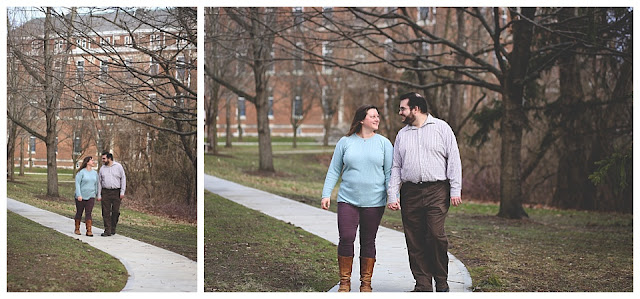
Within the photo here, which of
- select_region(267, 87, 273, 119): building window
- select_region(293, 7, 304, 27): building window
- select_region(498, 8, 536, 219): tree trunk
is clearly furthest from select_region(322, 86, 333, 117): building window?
select_region(498, 8, 536, 219): tree trunk

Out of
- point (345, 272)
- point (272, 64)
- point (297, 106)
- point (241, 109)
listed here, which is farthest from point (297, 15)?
point (345, 272)

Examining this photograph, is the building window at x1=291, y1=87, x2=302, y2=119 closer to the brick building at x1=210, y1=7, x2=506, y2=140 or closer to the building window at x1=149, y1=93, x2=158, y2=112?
the brick building at x1=210, y1=7, x2=506, y2=140

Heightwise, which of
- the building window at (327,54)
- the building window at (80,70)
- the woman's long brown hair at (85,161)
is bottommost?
the woman's long brown hair at (85,161)

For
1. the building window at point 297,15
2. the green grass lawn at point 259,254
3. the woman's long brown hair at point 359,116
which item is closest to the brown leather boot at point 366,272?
the green grass lawn at point 259,254

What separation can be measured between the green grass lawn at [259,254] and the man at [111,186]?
0.85 metres

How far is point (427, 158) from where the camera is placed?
19.0ft

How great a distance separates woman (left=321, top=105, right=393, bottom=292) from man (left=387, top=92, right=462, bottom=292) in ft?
0.32

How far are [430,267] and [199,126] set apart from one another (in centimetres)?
209

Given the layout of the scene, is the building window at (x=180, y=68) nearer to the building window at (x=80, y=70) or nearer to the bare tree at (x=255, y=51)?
the building window at (x=80, y=70)

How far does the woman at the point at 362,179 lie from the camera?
18.9ft

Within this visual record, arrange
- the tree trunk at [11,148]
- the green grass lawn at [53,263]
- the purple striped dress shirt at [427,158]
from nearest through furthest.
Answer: the purple striped dress shirt at [427,158] → the green grass lawn at [53,263] → the tree trunk at [11,148]

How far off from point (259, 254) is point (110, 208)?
1342 mm

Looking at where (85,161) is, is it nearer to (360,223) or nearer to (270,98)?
(360,223)

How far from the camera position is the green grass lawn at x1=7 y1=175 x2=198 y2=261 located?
6684mm
